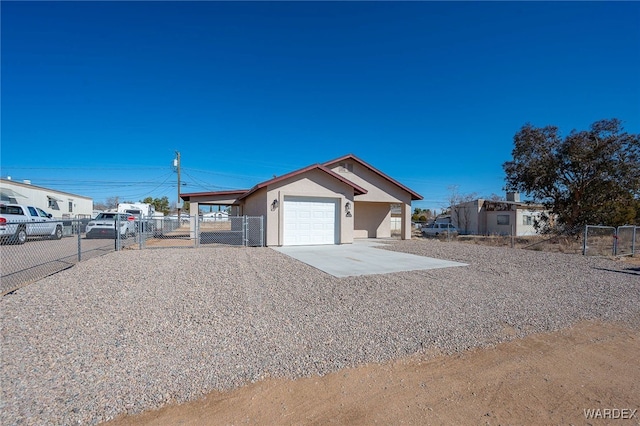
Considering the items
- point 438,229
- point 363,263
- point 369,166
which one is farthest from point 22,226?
point 438,229

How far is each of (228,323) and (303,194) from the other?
10093 mm

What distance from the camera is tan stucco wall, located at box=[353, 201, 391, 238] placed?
63.9ft

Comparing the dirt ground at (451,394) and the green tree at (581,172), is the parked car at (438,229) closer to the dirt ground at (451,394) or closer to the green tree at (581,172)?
the green tree at (581,172)

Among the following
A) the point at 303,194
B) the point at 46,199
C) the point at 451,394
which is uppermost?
the point at 46,199

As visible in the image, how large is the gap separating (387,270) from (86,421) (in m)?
6.87

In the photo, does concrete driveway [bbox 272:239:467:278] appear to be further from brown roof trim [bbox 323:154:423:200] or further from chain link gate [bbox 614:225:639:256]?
chain link gate [bbox 614:225:639:256]

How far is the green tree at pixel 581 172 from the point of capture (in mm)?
18484

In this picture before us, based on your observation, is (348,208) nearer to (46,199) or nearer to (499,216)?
(499,216)

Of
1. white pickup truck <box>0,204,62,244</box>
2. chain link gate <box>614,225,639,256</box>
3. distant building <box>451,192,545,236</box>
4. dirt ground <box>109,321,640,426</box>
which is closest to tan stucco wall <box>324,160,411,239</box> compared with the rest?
chain link gate <box>614,225,639,256</box>

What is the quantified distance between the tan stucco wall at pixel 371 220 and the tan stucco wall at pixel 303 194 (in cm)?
435

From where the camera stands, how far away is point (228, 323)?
4.39 metres

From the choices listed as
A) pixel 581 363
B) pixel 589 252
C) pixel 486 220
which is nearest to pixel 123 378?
pixel 581 363

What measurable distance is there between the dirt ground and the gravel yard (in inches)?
7.9

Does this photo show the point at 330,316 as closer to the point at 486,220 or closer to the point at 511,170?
the point at 511,170
